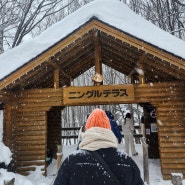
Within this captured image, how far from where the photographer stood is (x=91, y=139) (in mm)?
2332

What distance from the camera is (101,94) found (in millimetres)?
9836

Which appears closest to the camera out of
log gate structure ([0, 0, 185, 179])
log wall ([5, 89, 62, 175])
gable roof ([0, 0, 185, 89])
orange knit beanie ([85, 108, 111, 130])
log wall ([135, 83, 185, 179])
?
orange knit beanie ([85, 108, 111, 130])

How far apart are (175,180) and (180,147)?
336cm

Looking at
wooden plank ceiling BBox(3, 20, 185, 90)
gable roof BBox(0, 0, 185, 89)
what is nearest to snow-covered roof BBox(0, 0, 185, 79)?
gable roof BBox(0, 0, 185, 89)

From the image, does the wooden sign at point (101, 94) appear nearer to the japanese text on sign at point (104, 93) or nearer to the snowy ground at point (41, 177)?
the japanese text on sign at point (104, 93)

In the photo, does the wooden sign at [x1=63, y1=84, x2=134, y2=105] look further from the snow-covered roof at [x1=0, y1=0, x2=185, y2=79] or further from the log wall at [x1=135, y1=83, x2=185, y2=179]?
the snow-covered roof at [x1=0, y1=0, x2=185, y2=79]

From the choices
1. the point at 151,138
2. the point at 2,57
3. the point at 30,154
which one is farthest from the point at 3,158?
the point at 151,138

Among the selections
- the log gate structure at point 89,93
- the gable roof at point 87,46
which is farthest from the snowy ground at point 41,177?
the gable roof at point 87,46

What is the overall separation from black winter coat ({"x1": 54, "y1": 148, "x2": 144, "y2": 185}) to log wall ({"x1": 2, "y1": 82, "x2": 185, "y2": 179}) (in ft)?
25.2

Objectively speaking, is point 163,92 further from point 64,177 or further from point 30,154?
point 64,177

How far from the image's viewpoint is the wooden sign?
9.82 m

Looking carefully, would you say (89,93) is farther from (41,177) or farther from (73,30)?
(41,177)

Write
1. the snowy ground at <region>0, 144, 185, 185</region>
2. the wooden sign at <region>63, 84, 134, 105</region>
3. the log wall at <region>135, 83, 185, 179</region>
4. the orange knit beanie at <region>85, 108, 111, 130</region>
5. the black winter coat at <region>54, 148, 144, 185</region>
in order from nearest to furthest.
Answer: the black winter coat at <region>54, 148, 144, 185</region> → the orange knit beanie at <region>85, 108, 111, 130</region> → the snowy ground at <region>0, 144, 185, 185</region> → the log wall at <region>135, 83, 185, 179</region> → the wooden sign at <region>63, 84, 134, 105</region>

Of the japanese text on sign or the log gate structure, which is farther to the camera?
the japanese text on sign
